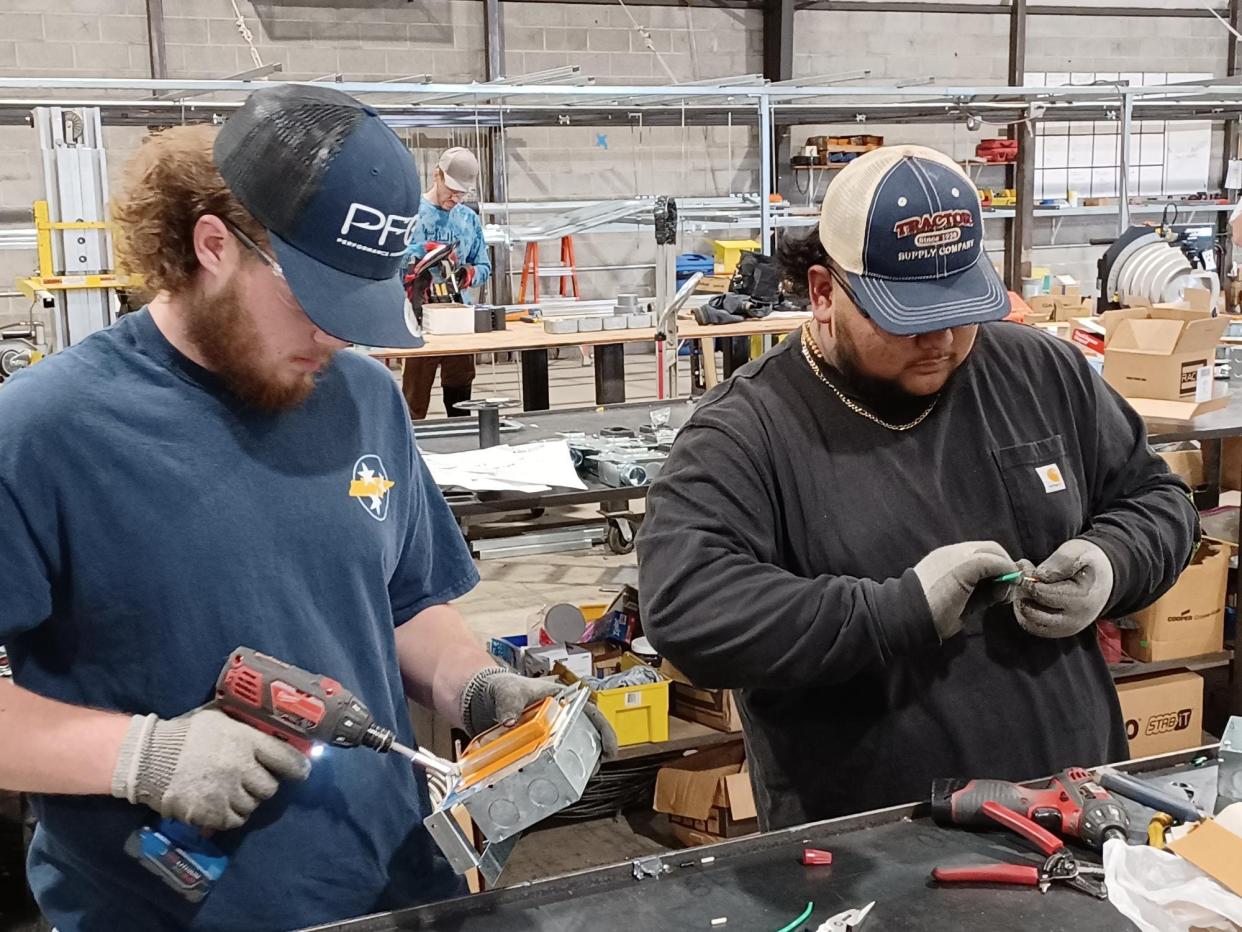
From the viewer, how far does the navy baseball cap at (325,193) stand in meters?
1.08

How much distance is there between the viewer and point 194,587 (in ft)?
3.62

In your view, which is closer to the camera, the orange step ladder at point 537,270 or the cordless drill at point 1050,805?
the cordless drill at point 1050,805

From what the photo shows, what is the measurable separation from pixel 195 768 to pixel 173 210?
0.48m

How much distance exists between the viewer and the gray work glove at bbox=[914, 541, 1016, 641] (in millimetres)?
1312

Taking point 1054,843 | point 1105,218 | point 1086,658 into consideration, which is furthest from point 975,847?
point 1105,218

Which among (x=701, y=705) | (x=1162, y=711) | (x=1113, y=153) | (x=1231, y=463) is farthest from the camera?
(x=1113, y=153)

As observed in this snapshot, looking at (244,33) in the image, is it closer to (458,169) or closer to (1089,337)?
(458,169)

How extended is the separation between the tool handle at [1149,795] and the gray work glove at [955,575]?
0.22 meters

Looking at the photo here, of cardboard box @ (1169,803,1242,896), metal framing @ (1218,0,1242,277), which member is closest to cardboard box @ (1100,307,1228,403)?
cardboard box @ (1169,803,1242,896)

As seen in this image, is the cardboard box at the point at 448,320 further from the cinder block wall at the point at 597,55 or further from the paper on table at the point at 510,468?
the cinder block wall at the point at 597,55

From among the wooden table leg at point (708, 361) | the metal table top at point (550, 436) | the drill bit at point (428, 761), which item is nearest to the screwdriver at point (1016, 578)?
the drill bit at point (428, 761)

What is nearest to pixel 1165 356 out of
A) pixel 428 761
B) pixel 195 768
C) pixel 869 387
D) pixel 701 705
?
pixel 701 705

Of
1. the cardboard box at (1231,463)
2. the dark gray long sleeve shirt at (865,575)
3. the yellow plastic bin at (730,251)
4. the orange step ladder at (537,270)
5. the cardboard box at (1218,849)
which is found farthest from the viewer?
the orange step ladder at (537,270)

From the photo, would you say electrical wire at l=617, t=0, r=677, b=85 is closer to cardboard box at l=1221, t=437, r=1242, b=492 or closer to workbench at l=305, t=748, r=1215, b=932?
cardboard box at l=1221, t=437, r=1242, b=492
